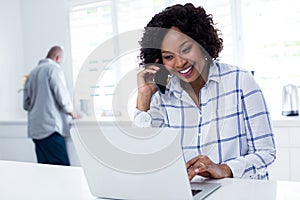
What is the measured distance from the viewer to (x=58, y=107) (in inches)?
141

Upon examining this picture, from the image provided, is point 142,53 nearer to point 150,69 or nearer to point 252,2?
point 150,69

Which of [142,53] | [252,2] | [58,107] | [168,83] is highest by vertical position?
[252,2]

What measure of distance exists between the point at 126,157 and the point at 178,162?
13 centimetres

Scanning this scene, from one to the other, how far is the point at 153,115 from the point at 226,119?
0.84ft

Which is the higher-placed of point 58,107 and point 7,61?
point 7,61

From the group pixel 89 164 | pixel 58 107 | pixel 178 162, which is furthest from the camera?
pixel 58 107

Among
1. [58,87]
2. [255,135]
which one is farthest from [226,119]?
[58,87]

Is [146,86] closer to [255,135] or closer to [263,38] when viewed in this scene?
[255,135]

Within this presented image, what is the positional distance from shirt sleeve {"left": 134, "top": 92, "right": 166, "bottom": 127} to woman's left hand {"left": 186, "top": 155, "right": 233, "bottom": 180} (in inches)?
11.6

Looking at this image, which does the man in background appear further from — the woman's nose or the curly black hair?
the woman's nose

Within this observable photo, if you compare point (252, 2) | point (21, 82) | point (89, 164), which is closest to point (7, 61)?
point (21, 82)

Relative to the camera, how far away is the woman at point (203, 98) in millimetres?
1252

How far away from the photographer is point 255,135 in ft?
4.11

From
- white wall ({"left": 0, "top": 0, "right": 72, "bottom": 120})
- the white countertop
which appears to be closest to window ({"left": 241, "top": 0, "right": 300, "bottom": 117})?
white wall ({"left": 0, "top": 0, "right": 72, "bottom": 120})
